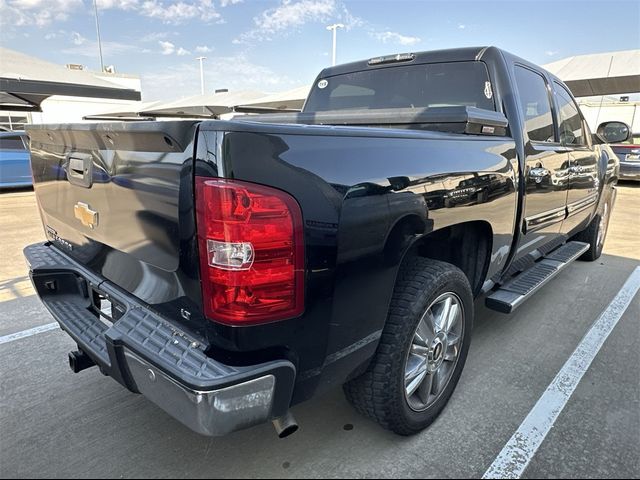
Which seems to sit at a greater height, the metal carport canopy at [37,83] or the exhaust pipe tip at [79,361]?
the metal carport canopy at [37,83]

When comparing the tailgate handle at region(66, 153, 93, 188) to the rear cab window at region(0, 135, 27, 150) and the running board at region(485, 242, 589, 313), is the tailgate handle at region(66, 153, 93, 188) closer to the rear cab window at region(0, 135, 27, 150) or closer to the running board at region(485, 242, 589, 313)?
the running board at region(485, 242, 589, 313)

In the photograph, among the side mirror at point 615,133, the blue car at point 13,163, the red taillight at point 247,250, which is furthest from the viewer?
the blue car at point 13,163

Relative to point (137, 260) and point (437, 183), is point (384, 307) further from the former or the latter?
point (137, 260)

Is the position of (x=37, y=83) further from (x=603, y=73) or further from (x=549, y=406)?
(x=603, y=73)

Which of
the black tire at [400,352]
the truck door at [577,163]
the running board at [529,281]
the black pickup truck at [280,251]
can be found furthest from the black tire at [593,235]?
the black tire at [400,352]

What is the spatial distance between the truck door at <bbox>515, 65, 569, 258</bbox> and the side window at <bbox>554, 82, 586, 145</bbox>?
1.03 feet

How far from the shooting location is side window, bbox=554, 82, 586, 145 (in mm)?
3891

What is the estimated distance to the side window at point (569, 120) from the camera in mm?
3891

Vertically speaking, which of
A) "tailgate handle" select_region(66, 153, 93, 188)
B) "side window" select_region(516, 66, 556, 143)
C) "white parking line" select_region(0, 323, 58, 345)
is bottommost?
"white parking line" select_region(0, 323, 58, 345)

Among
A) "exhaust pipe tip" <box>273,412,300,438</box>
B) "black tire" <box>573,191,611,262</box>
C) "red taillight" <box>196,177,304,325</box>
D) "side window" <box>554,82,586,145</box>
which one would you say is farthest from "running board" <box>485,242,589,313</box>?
"red taillight" <box>196,177,304,325</box>

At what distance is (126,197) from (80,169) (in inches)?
17.5

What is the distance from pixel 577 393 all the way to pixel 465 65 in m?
2.25

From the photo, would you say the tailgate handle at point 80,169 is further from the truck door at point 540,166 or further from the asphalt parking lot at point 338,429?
the truck door at point 540,166

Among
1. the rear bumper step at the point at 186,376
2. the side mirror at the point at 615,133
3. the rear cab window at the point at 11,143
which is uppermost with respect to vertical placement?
the side mirror at the point at 615,133
